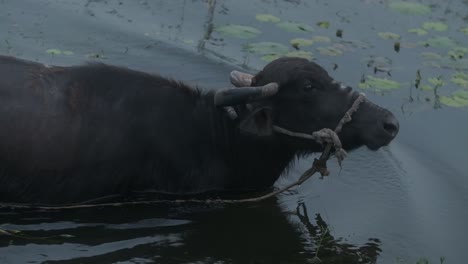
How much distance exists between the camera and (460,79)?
1027cm

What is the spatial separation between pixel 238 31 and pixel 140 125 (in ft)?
14.1

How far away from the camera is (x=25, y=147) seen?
678 centimetres

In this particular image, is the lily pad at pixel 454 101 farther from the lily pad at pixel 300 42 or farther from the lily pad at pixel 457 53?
the lily pad at pixel 300 42

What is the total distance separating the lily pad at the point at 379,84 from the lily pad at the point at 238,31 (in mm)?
1800

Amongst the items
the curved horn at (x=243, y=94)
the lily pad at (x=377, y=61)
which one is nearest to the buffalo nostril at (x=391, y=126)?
the curved horn at (x=243, y=94)

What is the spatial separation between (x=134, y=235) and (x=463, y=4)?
7670mm

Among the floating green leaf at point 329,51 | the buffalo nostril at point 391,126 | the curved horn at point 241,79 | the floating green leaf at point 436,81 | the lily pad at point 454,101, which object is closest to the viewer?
the buffalo nostril at point 391,126

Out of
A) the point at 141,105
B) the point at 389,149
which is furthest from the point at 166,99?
the point at 389,149

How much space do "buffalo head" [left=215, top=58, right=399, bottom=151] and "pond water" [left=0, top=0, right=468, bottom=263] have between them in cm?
84

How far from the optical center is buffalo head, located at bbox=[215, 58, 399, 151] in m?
6.92

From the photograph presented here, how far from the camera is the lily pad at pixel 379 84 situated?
990 cm

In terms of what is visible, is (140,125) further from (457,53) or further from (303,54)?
(457,53)

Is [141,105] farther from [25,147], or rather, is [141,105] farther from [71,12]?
[71,12]

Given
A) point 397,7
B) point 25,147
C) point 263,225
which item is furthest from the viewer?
point 397,7
